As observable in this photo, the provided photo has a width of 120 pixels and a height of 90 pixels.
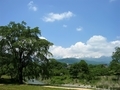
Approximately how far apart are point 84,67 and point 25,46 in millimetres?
50201

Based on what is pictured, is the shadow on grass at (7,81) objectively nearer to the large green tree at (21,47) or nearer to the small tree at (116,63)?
the large green tree at (21,47)

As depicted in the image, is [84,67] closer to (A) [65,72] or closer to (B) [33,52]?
(A) [65,72]

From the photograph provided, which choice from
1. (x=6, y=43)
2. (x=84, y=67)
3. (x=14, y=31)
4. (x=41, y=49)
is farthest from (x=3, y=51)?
(x=84, y=67)

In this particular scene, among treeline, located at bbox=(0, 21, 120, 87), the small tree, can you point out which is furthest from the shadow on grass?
the small tree

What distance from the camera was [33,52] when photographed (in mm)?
49531

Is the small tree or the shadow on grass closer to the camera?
the shadow on grass

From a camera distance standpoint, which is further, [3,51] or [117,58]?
[117,58]

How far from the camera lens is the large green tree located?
158 feet

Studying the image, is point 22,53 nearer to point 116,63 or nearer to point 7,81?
point 7,81

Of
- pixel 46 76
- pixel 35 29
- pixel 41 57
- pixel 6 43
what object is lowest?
pixel 46 76

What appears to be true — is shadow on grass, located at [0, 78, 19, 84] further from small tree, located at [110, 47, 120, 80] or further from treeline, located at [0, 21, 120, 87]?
small tree, located at [110, 47, 120, 80]

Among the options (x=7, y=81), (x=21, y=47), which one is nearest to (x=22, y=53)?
(x=21, y=47)

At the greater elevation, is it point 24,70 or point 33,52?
point 33,52

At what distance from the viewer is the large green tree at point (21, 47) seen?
48.3m
